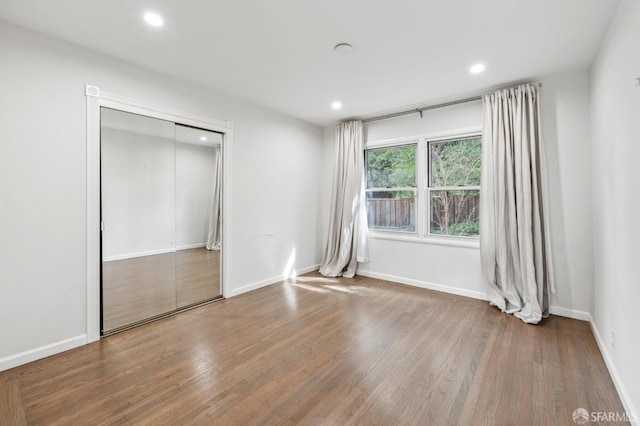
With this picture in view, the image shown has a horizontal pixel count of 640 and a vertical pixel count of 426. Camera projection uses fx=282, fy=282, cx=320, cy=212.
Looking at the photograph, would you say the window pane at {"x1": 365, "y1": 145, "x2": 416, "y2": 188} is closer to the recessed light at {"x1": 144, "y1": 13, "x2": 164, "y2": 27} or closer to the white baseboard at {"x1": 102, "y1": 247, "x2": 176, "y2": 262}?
the white baseboard at {"x1": 102, "y1": 247, "x2": 176, "y2": 262}

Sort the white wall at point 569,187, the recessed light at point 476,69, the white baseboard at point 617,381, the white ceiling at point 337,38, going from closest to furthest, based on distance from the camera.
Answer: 1. the white baseboard at point 617,381
2. the white ceiling at point 337,38
3. the recessed light at point 476,69
4. the white wall at point 569,187

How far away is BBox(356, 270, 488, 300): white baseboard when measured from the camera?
12.1 feet

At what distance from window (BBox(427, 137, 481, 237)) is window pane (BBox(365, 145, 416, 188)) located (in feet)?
1.00

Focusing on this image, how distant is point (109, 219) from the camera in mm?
2738

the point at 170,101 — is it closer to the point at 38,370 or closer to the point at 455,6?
the point at 38,370

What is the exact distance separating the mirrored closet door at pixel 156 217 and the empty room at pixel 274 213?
23 millimetres

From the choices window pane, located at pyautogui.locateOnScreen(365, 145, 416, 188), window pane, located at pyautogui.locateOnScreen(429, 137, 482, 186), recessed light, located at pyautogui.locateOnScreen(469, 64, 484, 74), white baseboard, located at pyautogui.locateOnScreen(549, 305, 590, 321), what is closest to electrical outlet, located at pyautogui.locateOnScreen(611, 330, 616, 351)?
white baseboard, located at pyautogui.locateOnScreen(549, 305, 590, 321)

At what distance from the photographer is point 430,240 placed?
4090 millimetres

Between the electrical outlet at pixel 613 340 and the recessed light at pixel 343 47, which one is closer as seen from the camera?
the electrical outlet at pixel 613 340

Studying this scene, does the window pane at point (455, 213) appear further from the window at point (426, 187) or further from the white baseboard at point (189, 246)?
the white baseboard at point (189, 246)

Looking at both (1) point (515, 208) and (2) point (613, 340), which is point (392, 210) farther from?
(2) point (613, 340)

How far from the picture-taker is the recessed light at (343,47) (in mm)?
2469

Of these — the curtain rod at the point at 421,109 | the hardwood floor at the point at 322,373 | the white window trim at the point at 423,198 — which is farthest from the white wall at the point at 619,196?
the white window trim at the point at 423,198

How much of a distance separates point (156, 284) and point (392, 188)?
11.5 feet
